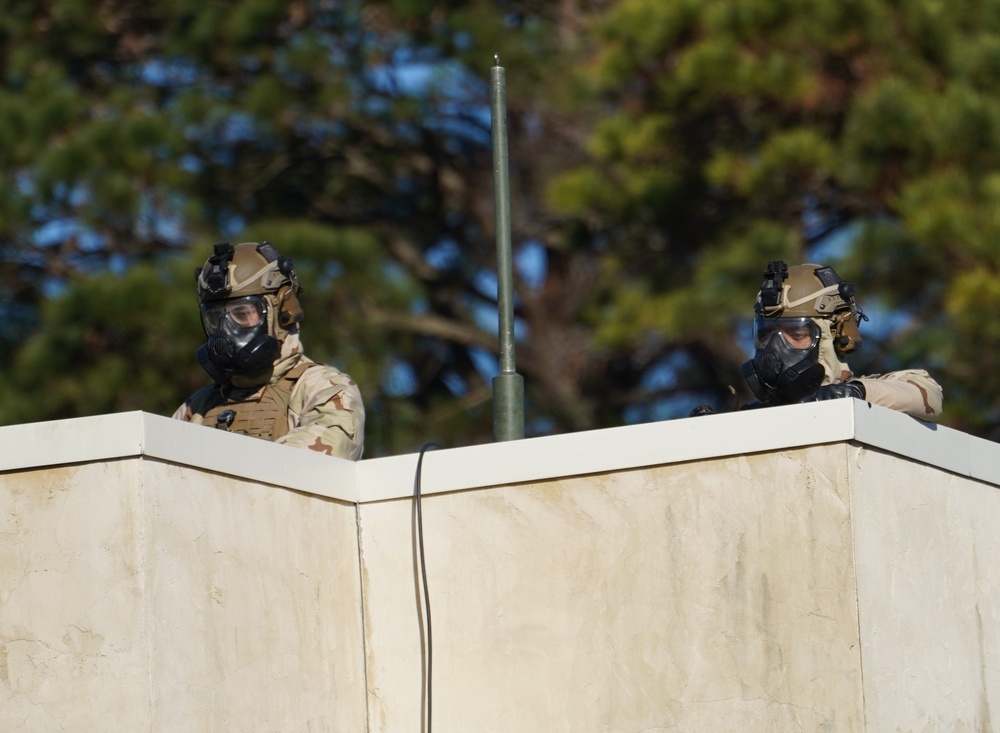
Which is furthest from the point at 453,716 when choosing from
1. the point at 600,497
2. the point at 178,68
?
the point at 178,68

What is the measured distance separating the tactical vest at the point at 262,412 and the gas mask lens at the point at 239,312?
0.21 m

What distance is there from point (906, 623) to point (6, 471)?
2121 millimetres

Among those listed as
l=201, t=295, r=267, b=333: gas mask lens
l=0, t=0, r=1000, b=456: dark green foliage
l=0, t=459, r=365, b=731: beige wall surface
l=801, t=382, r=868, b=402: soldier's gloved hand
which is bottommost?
l=0, t=459, r=365, b=731: beige wall surface

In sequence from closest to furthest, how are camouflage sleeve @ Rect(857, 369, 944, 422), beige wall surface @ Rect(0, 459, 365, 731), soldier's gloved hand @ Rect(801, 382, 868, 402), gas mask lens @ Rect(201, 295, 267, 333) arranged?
1. beige wall surface @ Rect(0, 459, 365, 731)
2. soldier's gloved hand @ Rect(801, 382, 868, 402)
3. camouflage sleeve @ Rect(857, 369, 944, 422)
4. gas mask lens @ Rect(201, 295, 267, 333)

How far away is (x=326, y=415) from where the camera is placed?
566 centimetres

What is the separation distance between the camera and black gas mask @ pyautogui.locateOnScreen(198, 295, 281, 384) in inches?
228

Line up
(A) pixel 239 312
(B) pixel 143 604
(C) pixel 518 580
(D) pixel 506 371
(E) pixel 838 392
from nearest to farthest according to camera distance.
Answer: (B) pixel 143 604 → (C) pixel 518 580 → (E) pixel 838 392 → (D) pixel 506 371 → (A) pixel 239 312

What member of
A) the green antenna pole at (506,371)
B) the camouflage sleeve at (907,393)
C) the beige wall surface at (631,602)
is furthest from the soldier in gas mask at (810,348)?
the beige wall surface at (631,602)

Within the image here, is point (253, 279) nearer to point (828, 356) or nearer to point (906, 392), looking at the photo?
point (828, 356)

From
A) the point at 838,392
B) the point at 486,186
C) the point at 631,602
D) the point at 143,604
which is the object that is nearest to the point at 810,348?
the point at 838,392

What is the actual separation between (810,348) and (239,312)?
5.69 ft

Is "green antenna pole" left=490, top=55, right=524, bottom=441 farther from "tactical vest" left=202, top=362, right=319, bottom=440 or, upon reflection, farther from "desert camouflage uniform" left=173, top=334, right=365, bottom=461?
"tactical vest" left=202, top=362, right=319, bottom=440

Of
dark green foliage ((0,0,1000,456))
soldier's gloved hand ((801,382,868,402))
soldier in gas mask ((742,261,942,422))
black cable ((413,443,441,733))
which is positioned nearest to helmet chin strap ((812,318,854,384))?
soldier in gas mask ((742,261,942,422))

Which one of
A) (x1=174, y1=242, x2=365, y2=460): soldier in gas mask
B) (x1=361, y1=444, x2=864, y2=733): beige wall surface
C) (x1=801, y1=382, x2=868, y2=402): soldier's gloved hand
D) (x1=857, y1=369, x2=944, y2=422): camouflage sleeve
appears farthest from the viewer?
(x1=174, y1=242, x2=365, y2=460): soldier in gas mask
